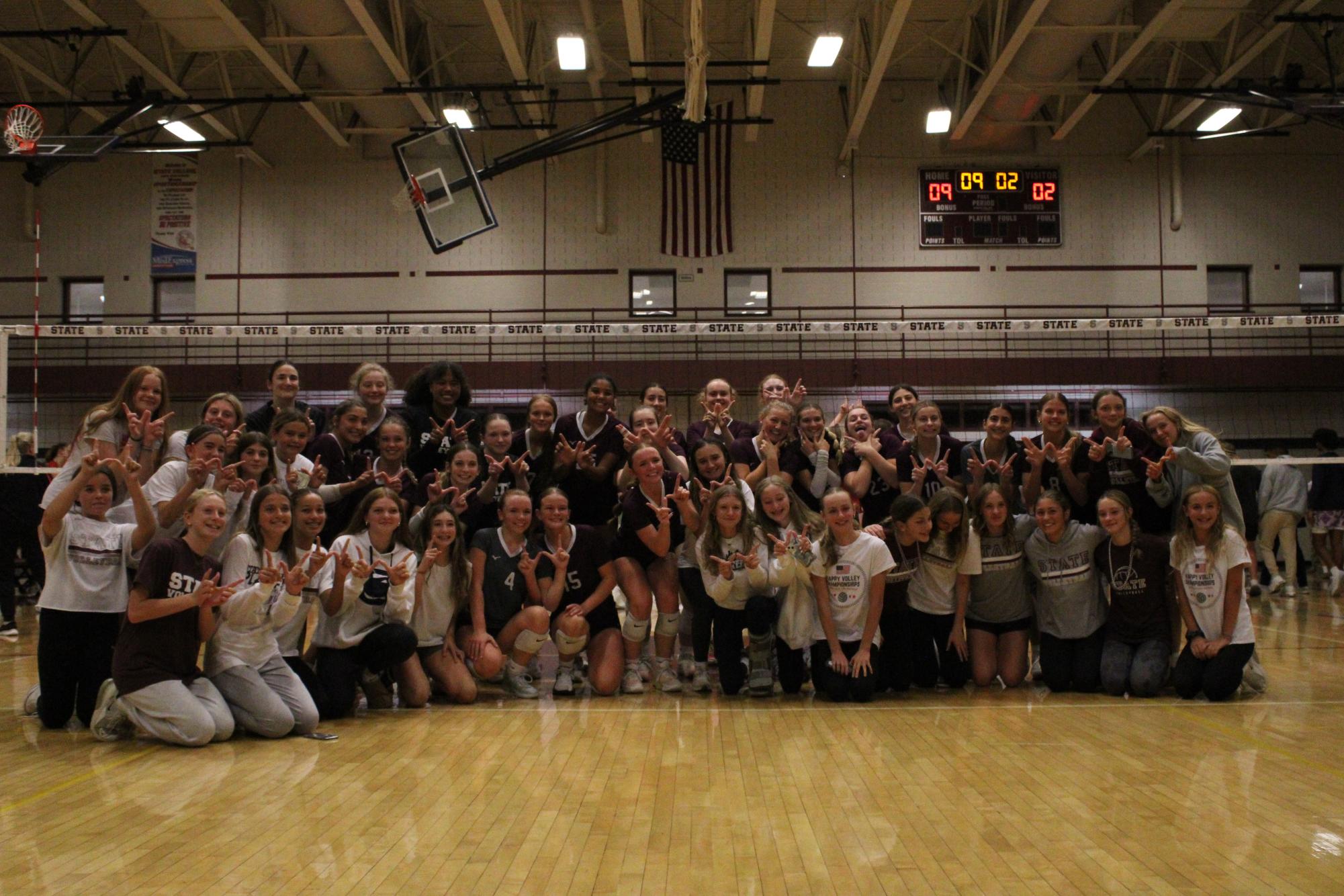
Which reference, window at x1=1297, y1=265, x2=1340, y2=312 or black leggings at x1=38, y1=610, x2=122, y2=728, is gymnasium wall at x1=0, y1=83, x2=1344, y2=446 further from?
black leggings at x1=38, y1=610, x2=122, y2=728

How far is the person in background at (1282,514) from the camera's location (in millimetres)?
12141

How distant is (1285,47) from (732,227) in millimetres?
8698

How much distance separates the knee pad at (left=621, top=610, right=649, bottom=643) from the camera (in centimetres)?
645

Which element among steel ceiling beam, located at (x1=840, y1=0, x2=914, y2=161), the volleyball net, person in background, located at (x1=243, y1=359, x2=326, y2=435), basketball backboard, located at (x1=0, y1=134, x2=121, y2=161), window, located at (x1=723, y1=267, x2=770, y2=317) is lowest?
person in background, located at (x1=243, y1=359, x2=326, y2=435)

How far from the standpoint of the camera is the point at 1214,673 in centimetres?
587

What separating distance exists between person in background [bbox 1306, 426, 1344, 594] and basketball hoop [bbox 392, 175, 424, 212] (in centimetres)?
1131

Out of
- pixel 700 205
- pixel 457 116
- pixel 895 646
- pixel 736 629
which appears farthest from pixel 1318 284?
pixel 736 629

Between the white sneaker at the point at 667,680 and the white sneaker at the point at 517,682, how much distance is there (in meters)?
0.73

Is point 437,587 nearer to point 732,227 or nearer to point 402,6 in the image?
point 402,6

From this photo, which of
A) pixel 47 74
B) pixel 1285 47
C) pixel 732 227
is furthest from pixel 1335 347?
pixel 47 74

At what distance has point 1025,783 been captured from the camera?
4152mm

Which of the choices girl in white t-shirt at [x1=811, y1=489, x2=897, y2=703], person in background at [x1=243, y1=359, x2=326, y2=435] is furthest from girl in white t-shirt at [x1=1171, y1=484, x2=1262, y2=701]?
person in background at [x1=243, y1=359, x2=326, y2=435]

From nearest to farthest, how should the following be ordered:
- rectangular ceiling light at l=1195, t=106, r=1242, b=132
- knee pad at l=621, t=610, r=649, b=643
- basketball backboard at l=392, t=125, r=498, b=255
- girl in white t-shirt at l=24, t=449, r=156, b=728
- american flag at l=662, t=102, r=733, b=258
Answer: girl in white t-shirt at l=24, t=449, r=156, b=728, knee pad at l=621, t=610, r=649, b=643, basketball backboard at l=392, t=125, r=498, b=255, rectangular ceiling light at l=1195, t=106, r=1242, b=132, american flag at l=662, t=102, r=733, b=258

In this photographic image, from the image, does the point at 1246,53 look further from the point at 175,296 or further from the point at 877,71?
the point at 175,296
